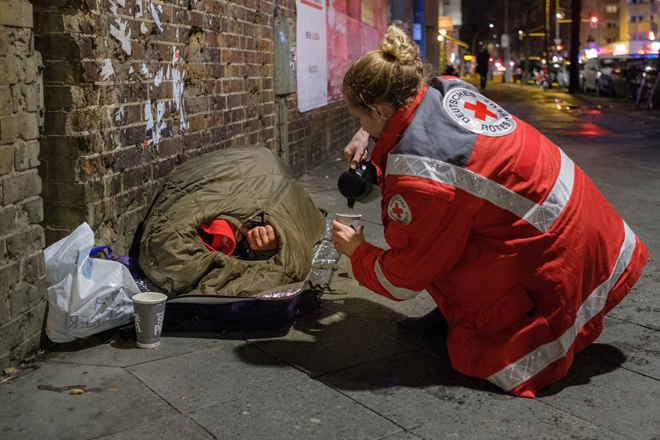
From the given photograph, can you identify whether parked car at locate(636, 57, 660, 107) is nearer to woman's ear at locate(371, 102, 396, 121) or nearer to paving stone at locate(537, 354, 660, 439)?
paving stone at locate(537, 354, 660, 439)

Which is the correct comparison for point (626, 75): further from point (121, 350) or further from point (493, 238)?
point (121, 350)

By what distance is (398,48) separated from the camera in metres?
2.51

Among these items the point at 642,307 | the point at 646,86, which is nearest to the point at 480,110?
the point at 642,307

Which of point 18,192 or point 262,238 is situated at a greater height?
point 18,192

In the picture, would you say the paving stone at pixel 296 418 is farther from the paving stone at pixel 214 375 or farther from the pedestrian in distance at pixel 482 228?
the pedestrian in distance at pixel 482 228

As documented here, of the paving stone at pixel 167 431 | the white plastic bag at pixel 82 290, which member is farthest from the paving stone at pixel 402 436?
the white plastic bag at pixel 82 290

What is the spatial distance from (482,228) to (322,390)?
3.05ft

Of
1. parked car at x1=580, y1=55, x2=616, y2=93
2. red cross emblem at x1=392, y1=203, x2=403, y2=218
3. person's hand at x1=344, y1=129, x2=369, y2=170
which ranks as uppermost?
parked car at x1=580, y1=55, x2=616, y2=93

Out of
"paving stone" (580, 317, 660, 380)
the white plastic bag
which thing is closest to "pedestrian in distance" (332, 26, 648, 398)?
"paving stone" (580, 317, 660, 380)

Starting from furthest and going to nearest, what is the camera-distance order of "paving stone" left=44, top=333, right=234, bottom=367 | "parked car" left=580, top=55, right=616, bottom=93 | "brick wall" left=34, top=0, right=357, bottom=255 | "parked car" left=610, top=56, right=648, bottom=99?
"parked car" left=580, top=55, right=616, bottom=93
"parked car" left=610, top=56, right=648, bottom=99
"brick wall" left=34, top=0, right=357, bottom=255
"paving stone" left=44, top=333, right=234, bottom=367

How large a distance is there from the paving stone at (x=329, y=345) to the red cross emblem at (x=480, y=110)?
3.83 feet

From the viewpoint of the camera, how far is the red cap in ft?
11.9

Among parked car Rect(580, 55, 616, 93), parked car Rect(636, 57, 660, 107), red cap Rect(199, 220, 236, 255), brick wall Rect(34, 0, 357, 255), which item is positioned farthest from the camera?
parked car Rect(580, 55, 616, 93)

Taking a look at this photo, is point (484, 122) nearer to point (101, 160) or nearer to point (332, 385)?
point (332, 385)
